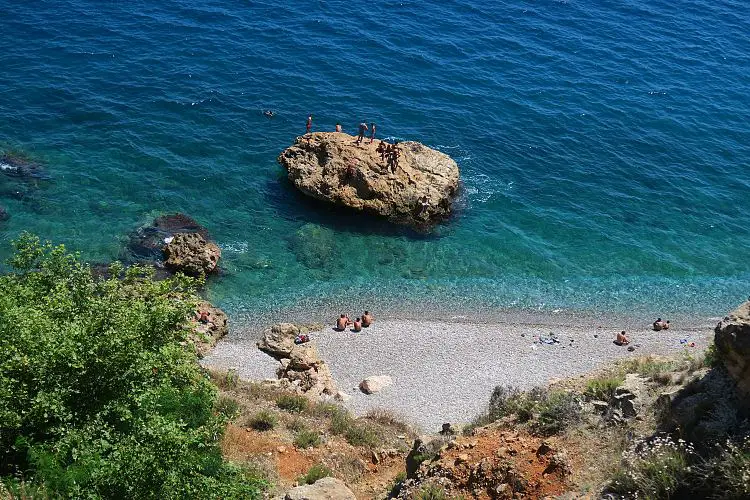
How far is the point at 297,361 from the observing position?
98.0 ft

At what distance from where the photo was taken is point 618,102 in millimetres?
56062

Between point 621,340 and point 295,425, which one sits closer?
point 295,425

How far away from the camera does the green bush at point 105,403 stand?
1380 cm

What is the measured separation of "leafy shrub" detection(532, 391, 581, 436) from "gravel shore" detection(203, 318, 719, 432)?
10.2 metres

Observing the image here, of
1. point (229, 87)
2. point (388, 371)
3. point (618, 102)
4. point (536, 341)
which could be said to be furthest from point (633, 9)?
point (388, 371)

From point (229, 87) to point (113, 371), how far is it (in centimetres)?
3843

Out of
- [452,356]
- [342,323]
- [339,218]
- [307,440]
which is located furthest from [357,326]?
[307,440]

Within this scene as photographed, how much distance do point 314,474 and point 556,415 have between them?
7018 millimetres

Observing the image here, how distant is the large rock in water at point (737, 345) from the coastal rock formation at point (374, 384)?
16956 millimetres

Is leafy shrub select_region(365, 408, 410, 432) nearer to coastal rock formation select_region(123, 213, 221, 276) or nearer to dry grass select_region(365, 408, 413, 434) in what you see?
dry grass select_region(365, 408, 413, 434)

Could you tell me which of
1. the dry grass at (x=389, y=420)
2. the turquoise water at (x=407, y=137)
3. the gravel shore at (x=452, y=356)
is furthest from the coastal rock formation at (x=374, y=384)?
the turquoise water at (x=407, y=137)

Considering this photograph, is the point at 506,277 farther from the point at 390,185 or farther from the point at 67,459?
the point at 67,459

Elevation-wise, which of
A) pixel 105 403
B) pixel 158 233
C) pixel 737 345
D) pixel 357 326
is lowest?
pixel 357 326

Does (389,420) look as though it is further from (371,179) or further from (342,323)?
(371,179)
